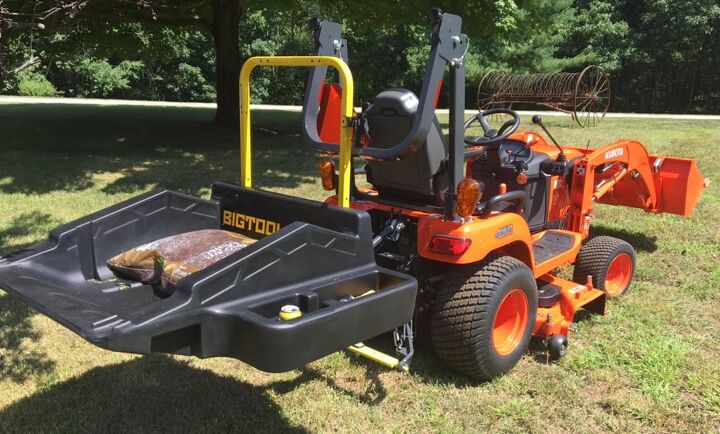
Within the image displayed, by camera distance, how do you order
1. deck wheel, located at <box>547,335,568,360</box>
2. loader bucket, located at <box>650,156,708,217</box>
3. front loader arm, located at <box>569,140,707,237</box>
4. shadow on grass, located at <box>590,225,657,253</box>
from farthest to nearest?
shadow on grass, located at <box>590,225,657,253</box> → loader bucket, located at <box>650,156,708,217</box> → front loader arm, located at <box>569,140,707,237</box> → deck wheel, located at <box>547,335,568,360</box>

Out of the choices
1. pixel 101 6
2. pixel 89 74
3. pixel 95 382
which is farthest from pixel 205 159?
pixel 89 74

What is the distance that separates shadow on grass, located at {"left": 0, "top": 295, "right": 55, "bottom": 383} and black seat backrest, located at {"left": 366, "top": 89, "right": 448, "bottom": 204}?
2.25m

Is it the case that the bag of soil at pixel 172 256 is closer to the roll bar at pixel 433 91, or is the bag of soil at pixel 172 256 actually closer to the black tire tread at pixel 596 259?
the roll bar at pixel 433 91

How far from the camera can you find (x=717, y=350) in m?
3.72

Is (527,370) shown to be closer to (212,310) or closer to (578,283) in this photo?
(578,283)

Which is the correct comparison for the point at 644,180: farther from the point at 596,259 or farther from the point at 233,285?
the point at 233,285

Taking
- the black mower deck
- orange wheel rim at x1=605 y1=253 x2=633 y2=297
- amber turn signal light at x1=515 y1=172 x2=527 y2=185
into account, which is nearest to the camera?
the black mower deck

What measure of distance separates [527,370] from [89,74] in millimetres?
35076

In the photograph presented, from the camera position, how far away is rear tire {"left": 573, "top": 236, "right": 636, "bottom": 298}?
430 cm

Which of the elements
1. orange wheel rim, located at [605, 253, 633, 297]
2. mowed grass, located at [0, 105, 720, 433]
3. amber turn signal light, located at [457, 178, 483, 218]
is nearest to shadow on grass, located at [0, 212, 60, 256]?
mowed grass, located at [0, 105, 720, 433]

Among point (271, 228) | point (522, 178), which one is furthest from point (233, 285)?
point (522, 178)

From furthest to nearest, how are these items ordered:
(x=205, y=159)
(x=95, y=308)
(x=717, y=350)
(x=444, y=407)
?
(x=205, y=159) → (x=717, y=350) → (x=444, y=407) → (x=95, y=308)

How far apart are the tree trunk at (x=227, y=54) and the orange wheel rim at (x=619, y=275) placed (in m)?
9.86

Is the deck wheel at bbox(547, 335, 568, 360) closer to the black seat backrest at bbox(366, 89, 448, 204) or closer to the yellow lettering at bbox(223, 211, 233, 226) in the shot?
the black seat backrest at bbox(366, 89, 448, 204)
